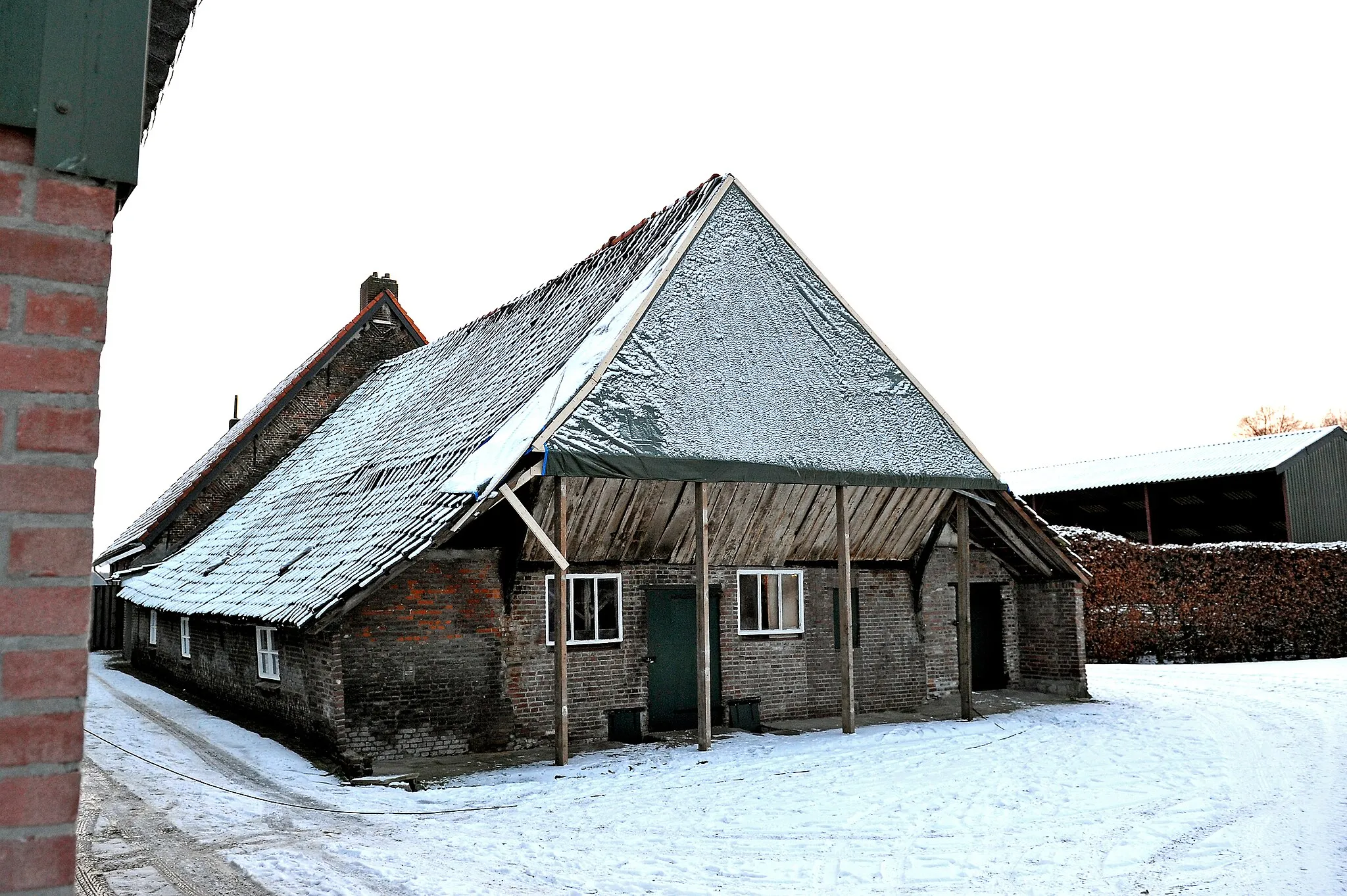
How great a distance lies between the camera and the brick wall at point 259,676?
12.5 m

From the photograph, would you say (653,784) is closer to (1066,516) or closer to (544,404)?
(544,404)

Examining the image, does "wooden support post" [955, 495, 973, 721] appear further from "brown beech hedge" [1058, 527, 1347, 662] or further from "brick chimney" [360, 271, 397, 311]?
"brick chimney" [360, 271, 397, 311]

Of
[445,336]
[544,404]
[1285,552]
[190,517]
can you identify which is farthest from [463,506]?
[1285,552]

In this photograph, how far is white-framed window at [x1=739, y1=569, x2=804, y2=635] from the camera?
16.2 meters

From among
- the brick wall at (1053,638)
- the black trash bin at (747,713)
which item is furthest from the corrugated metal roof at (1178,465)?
the black trash bin at (747,713)

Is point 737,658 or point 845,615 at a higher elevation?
point 845,615

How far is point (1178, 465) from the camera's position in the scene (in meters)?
37.8

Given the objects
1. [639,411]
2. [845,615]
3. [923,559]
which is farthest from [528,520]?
[923,559]

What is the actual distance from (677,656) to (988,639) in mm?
7461

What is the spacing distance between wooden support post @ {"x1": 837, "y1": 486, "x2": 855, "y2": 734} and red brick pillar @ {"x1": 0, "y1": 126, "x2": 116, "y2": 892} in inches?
530

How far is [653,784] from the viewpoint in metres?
11.5

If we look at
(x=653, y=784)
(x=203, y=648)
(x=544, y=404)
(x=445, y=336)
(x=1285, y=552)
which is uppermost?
(x=445, y=336)

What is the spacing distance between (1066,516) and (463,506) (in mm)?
33811

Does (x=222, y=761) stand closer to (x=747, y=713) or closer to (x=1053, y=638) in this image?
(x=747, y=713)
